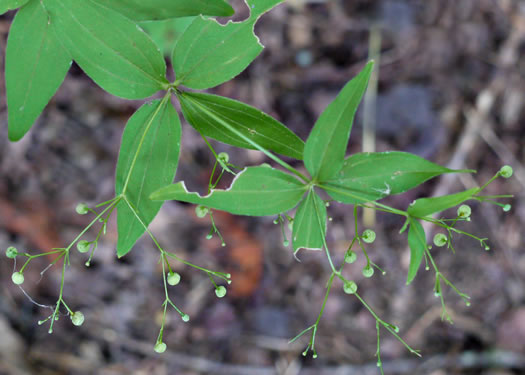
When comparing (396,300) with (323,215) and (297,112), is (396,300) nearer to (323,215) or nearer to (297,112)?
(297,112)

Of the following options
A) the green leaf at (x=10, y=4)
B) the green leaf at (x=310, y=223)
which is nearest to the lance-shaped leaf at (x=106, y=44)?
the green leaf at (x=10, y=4)

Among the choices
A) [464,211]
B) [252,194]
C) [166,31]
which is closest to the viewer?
[252,194]

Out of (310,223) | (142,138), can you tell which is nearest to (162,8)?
(142,138)

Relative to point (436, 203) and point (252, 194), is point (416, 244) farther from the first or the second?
point (252, 194)

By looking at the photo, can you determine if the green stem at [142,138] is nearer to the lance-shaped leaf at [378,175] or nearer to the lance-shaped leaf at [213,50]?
the lance-shaped leaf at [213,50]

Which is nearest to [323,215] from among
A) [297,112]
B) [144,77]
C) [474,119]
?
[144,77]

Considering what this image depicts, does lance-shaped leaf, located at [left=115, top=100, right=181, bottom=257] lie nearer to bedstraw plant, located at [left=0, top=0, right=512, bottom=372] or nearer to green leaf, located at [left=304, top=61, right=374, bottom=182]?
bedstraw plant, located at [left=0, top=0, right=512, bottom=372]

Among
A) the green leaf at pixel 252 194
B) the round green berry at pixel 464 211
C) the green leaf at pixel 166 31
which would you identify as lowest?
the green leaf at pixel 166 31
